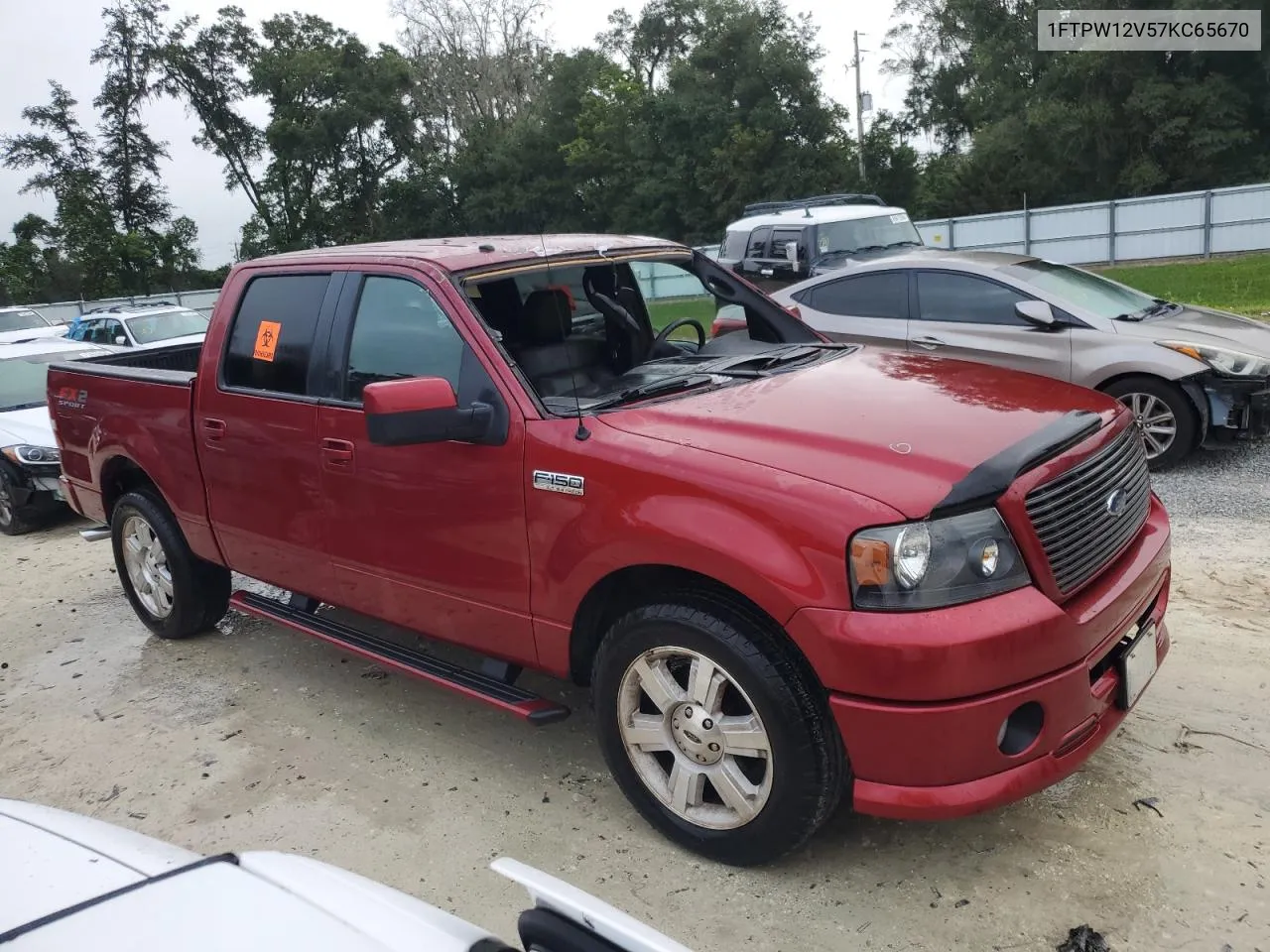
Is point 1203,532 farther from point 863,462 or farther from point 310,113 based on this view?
point 310,113

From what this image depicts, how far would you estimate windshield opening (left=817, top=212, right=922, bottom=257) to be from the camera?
12984 mm

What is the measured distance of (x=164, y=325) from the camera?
15.7 m

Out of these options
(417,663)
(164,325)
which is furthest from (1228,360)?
(164,325)

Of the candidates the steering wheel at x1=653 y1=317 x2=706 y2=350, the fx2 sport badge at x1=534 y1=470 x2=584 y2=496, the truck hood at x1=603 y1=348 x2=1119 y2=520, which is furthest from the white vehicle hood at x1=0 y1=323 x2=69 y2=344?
the truck hood at x1=603 y1=348 x2=1119 y2=520

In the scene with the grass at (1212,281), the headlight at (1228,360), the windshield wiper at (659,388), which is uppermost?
the windshield wiper at (659,388)

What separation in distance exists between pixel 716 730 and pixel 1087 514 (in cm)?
126

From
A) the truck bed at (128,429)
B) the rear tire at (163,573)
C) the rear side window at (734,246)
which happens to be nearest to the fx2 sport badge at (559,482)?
the truck bed at (128,429)

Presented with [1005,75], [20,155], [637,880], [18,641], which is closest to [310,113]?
[20,155]

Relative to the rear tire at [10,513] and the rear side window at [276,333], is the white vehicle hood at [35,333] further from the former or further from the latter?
the rear side window at [276,333]

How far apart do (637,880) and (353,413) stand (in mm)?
1996

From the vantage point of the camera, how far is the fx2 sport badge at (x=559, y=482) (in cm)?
322

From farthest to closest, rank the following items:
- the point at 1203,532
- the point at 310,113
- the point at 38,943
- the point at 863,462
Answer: the point at 310,113 → the point at 1203,532 → the point at 863,462 → the point at 38,943

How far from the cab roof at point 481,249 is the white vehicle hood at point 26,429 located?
5256 mm

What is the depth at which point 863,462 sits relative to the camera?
9.30 feet
